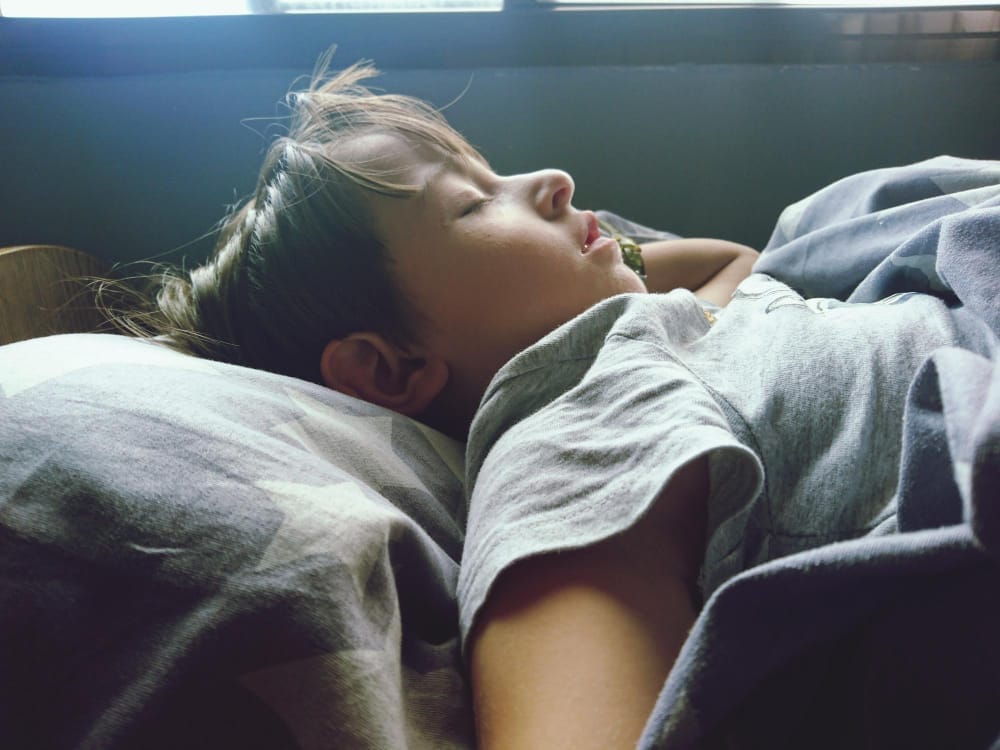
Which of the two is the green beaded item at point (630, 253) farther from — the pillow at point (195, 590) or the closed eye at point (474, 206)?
the pillow at point (195, 590)

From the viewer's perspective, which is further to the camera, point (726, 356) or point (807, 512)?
point (726, 356)

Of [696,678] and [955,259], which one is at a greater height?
[955,259]

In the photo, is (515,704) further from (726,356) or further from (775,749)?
(726,356)

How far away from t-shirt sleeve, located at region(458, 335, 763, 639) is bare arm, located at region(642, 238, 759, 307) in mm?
546

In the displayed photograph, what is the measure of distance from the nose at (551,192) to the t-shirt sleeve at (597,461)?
269 millimetres

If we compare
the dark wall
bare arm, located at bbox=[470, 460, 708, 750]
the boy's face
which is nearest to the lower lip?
the boy's face

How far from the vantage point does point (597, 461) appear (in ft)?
1.42

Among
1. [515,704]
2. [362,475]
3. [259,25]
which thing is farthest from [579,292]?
[259,25]

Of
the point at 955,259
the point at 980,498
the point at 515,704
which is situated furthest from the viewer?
the point at 955,259

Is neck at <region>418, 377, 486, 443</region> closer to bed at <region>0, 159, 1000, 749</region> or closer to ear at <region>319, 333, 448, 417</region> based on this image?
ear at <region>319, 333, 448, 417</region>

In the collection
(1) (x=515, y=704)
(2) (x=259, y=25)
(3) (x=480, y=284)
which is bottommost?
(1) (x=515, y=704)

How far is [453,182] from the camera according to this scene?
73 centimetres

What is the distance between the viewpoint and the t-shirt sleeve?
39 cm

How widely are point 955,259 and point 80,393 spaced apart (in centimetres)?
52
